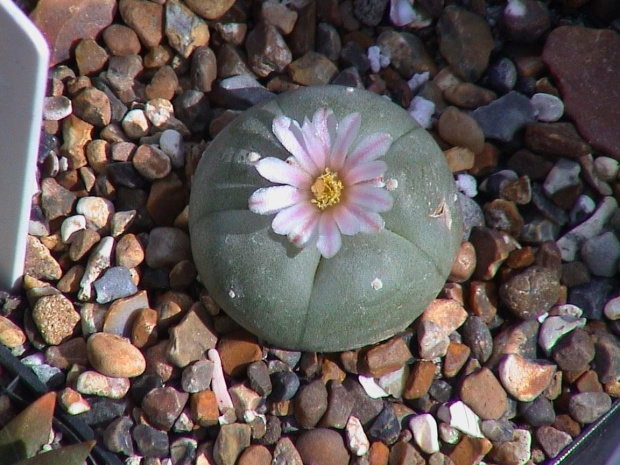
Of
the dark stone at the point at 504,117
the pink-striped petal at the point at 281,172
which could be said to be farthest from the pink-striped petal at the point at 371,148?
the dark stone at the point at 504,117

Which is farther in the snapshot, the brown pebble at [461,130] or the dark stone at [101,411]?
the brown pebble at [461,130]

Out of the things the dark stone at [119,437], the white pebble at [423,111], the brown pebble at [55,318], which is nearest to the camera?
the dark stone at [119,437]

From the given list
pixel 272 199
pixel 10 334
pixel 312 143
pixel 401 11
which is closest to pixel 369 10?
pixel 401 11

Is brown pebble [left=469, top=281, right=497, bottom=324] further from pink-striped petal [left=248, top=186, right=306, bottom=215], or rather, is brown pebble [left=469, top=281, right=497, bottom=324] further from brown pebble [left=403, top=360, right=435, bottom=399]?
pink-striped petal [left=248, top=186, right=306, bottom=215]

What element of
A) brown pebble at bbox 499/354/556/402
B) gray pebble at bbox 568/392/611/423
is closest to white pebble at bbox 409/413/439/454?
brown pebble at bbox 499/354/556/402

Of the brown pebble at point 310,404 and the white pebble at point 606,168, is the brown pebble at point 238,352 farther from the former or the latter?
the white pebble at point 606,168

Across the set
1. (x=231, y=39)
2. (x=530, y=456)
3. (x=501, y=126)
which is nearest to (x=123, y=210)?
(x=231, y=39)

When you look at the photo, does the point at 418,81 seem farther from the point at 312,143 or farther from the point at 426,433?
the point at 426,433

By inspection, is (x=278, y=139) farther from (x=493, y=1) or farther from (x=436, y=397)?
(x=493, y=1)
